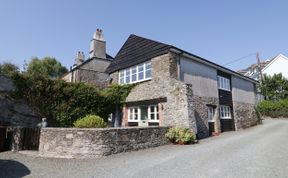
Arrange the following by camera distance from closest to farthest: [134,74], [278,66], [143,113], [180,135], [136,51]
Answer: [180,135] → [143,113] → [134,74] → [136,51] → [278,66]

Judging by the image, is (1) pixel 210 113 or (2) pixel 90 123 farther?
(1) pixel 210 113

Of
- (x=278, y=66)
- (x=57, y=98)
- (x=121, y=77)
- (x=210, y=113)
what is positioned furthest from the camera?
(x=278, y=66)

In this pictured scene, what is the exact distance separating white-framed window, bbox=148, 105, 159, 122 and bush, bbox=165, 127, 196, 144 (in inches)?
120

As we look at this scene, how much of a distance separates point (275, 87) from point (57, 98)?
34580mm

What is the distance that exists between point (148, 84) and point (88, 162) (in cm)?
916

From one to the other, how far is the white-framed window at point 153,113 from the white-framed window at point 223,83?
7267 mm

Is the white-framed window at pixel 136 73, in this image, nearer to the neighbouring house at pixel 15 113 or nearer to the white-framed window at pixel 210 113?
the white-framed window at pixel 210 113

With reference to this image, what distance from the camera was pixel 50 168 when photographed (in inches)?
326

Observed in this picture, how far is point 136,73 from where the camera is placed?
18875 millimetres

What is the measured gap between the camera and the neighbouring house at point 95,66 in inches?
1067

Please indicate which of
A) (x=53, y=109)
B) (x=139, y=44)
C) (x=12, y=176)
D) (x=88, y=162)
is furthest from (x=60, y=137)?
(x=139, y=44)

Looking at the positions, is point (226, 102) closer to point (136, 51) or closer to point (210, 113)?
point (210, 113)

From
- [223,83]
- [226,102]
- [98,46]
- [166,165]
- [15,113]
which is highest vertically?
[98,46]

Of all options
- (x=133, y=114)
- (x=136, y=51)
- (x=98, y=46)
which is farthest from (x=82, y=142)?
(x=98, y=46)
